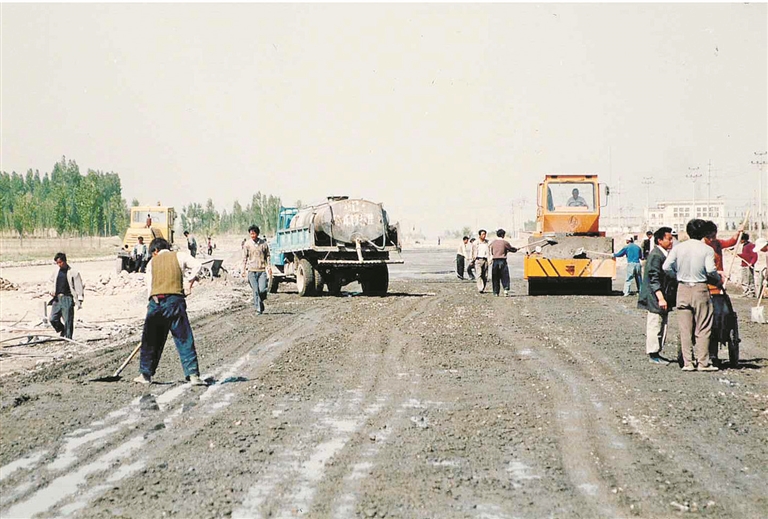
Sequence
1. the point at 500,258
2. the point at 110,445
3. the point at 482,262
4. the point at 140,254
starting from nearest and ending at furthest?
the point at 110,445 < the point at 500,258 < the point at 482,262 < the point at 140,254

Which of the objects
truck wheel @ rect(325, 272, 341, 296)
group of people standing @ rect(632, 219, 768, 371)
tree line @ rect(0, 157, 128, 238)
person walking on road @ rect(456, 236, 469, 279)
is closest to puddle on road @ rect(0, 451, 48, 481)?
group of people standing @ rect(632, 219, 768, 371)

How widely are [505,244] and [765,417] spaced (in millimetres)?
14742

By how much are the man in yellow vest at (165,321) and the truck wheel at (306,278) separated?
47.2 feet

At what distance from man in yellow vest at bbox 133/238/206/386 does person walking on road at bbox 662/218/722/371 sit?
559cm

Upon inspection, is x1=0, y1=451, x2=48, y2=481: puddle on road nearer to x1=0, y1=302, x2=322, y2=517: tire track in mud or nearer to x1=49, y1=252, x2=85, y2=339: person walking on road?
x1=0, y1=302, x2=322, y2=517: tire track in mud

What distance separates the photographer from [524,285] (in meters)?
30.5

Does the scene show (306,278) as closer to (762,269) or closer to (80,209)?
(762,269)

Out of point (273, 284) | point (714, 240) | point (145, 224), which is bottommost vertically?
point (273, 284)

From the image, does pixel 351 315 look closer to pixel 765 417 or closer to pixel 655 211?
pixel 765 417

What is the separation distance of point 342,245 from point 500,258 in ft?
13.8

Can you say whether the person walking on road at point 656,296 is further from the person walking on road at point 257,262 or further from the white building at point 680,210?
the white building at point 680,210

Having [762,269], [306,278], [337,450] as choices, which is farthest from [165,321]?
[762,269]

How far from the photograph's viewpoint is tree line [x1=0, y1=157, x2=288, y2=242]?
81.4 meters

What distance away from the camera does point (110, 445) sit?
Answer: 691 centimetres
